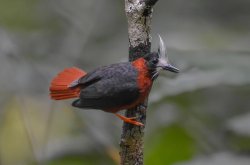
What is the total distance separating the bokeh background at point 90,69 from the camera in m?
3.23

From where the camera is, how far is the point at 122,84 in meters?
2.12

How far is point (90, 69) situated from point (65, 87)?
1823 millimetres

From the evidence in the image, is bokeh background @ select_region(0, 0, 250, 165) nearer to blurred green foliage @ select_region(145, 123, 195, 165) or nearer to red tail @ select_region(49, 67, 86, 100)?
blurred green foliage @ select_region(145, 123, 195, 165)

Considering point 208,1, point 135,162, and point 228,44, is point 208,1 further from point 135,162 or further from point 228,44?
point 135,162

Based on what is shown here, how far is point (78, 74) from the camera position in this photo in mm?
2357

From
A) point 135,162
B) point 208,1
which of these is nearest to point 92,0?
point 208,1

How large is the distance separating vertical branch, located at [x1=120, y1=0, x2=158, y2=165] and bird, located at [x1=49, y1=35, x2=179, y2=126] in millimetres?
26

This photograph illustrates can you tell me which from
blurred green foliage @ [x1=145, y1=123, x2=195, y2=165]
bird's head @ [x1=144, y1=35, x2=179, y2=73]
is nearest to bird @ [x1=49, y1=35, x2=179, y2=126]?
bird's head @ [x1=144, y1=35, x2=179, y2=73]

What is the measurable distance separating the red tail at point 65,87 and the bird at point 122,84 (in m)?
0.08

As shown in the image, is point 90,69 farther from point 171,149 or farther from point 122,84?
point 122,84

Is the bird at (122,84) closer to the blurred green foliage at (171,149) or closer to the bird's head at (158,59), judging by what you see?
the bird's head at (158,59)

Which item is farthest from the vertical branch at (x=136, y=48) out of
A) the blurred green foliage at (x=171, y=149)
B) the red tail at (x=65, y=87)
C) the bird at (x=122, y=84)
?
the blurred green foliage at (x=171, y=149)

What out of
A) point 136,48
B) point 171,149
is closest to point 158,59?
point 136,48

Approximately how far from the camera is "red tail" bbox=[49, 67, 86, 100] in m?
2.26
